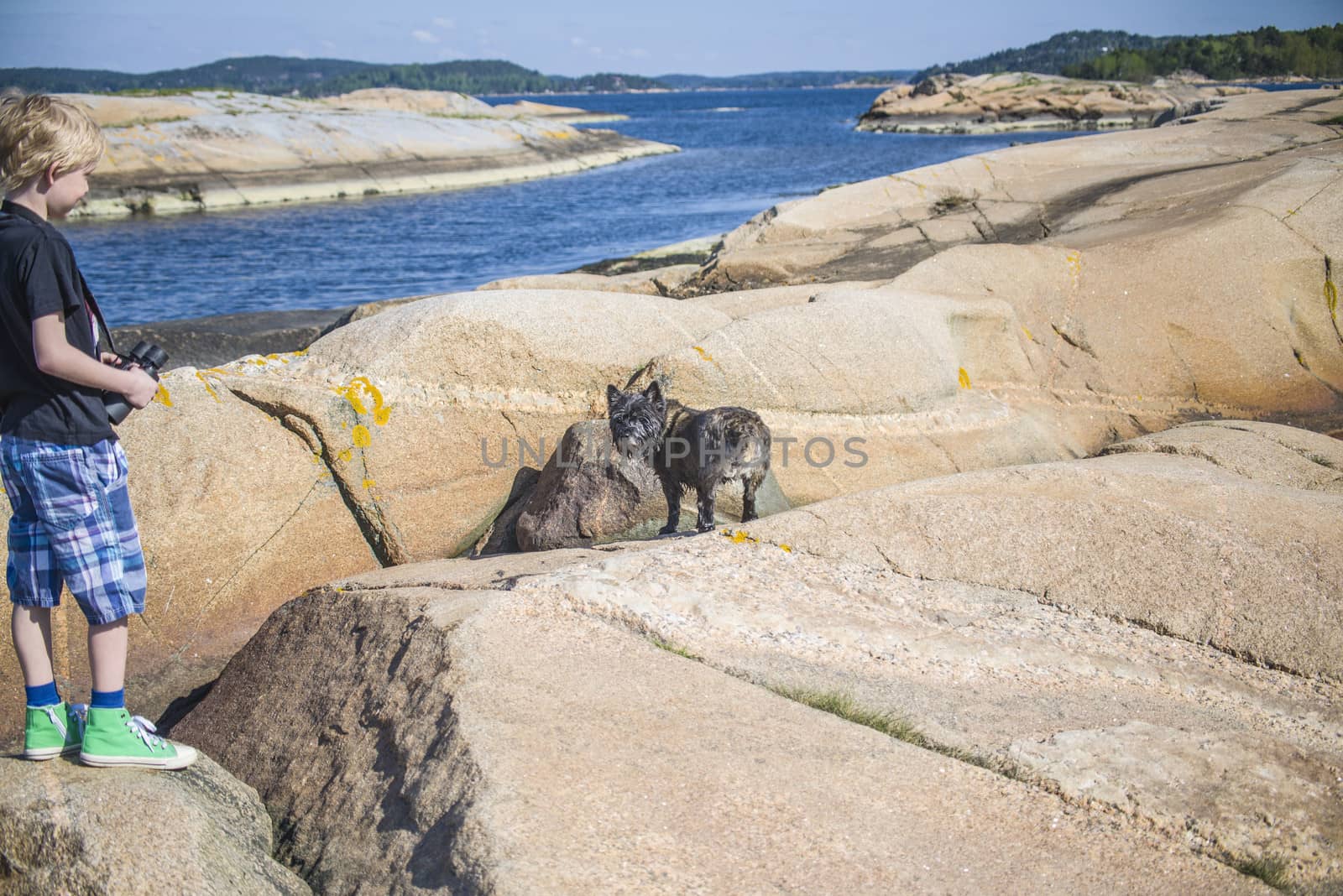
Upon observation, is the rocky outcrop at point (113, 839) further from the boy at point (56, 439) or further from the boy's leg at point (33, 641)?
the boy's leg at point (33, 641)

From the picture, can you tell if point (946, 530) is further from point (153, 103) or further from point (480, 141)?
point (480, 141)

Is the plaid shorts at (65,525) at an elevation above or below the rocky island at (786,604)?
above

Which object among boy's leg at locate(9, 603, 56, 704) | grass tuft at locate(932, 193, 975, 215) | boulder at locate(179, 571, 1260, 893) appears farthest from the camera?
grass tuft at locate(932, 193, 975, 215)

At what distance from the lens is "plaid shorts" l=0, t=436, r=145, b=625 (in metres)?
3.18

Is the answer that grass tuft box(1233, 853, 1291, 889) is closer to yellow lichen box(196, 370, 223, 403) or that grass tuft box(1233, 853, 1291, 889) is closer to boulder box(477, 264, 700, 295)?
yellow lichen box(196, 370, 223, 403)

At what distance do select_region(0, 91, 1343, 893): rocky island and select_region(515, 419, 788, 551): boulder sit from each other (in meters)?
0.04

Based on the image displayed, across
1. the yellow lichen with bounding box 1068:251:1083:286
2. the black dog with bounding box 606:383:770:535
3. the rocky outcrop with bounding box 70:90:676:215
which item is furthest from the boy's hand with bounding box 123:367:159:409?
the rocky outcrop with bounding box 70:90:676:215

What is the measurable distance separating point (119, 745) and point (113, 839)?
38cm

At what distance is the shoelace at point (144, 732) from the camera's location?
3.50 m

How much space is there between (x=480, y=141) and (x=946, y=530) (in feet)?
174

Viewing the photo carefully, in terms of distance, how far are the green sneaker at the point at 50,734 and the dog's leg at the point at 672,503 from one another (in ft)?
12.3

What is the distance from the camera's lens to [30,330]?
10.1 feet

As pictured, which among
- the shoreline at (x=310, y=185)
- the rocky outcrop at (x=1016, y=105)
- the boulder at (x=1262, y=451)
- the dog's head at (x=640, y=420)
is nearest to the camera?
the dog's head at (x=640, y=420)

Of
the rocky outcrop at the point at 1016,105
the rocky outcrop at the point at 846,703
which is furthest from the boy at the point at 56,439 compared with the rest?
the rocky outcrop at the point at 1016,105
